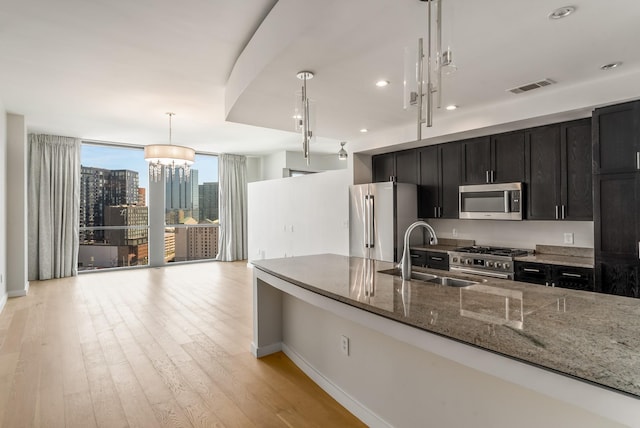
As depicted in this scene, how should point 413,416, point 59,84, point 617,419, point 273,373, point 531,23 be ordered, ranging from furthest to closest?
1. point 59,84
2. point 273,373
3. point 531,23
4. point 413,416
5. point 617,419

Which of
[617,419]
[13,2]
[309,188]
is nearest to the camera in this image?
[617,419]

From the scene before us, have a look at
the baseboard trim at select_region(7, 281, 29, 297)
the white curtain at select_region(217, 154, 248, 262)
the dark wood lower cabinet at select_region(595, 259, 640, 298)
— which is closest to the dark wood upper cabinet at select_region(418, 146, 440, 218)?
the dark wood lower cabinet at select_region(595, 259, 640, 298)

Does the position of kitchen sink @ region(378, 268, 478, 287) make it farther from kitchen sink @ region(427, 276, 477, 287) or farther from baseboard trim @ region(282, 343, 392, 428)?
baseboard trim @ region(282, 343, 392, 428)

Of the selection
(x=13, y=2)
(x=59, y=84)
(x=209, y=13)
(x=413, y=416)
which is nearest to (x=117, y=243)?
(x=59, y=84)

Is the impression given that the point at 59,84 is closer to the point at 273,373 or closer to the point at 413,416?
the point at 273,373

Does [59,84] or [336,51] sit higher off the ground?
[59,84]

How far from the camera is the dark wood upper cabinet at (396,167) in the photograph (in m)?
5.10

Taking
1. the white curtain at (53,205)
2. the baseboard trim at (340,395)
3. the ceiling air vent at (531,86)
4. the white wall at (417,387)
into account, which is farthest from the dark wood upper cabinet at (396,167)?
the white curtain at (53,205)

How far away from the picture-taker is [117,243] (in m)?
7.84

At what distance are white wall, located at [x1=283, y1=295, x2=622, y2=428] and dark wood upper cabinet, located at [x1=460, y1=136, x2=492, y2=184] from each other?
110 inches

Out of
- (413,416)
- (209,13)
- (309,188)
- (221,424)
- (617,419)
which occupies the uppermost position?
(209,13)

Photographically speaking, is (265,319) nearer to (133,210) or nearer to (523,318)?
(523,318)

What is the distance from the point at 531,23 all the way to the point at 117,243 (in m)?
8.32

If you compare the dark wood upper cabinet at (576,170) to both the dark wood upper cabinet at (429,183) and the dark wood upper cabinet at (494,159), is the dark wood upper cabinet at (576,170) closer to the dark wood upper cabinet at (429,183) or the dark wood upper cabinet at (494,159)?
the dark wood upper cabinet at (494,159)
